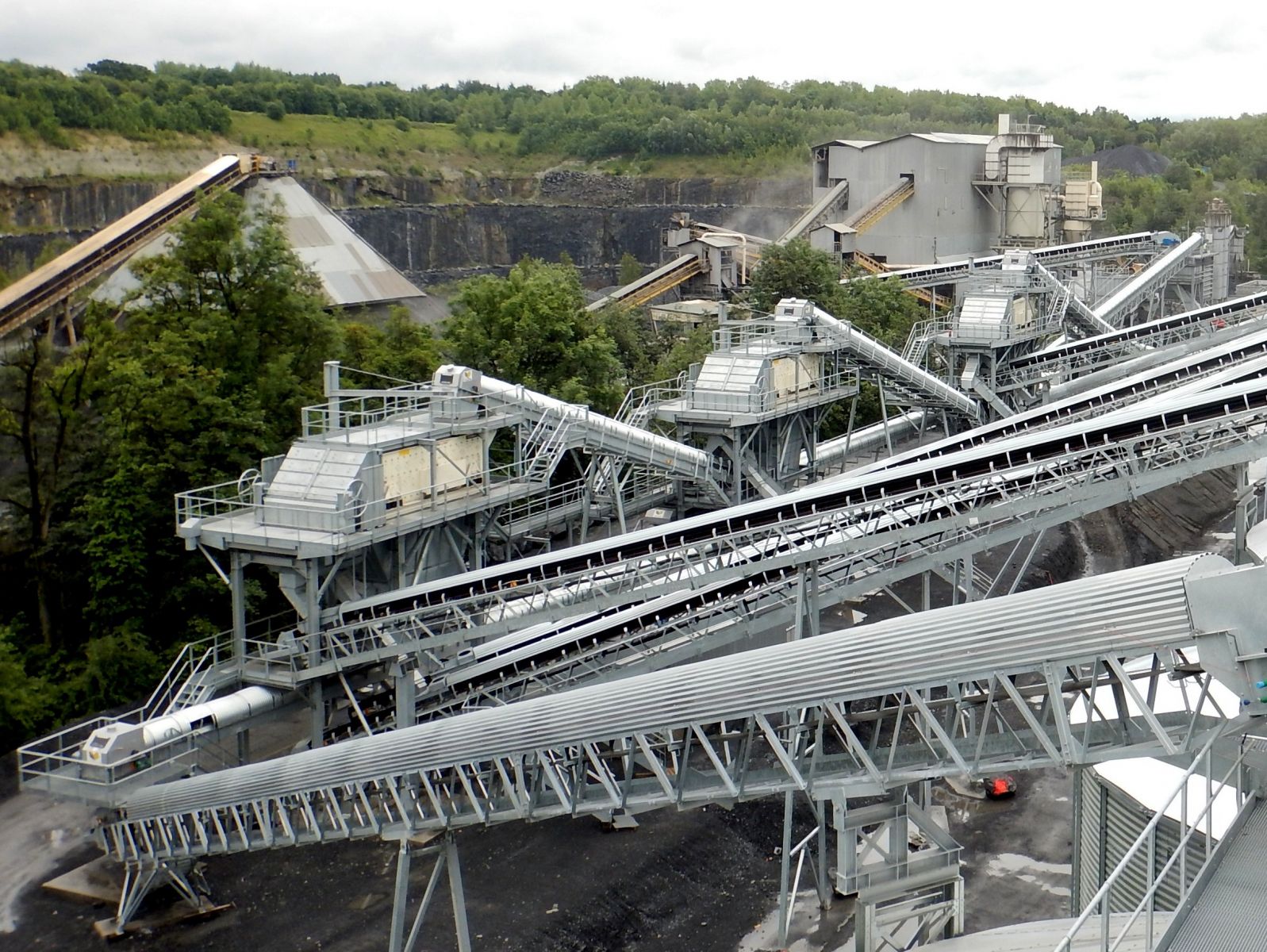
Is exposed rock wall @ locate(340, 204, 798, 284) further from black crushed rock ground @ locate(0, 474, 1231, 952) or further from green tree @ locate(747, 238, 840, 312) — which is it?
black crushed rock ground @ locate(0, 474, 1231, 952)

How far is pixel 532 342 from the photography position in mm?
40438

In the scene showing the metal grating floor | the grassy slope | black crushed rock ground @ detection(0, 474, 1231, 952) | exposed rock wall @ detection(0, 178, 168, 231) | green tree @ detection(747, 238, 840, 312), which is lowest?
black crushed rock ground @ detection(0, 474, 1231, 952)

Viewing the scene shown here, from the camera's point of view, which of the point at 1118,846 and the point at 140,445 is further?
the point at 140,445

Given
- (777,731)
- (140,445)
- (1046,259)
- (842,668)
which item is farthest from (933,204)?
(842,668)

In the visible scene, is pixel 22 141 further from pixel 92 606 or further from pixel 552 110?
pixel 552 110

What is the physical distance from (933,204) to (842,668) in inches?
2282

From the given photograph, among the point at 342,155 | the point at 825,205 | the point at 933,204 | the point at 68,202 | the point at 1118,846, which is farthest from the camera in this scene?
the point at 342,155

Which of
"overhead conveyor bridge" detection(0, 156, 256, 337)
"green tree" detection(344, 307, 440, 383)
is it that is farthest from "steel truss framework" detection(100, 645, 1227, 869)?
"overhead conveyor bridge" detection(0, 156, 256, 337)

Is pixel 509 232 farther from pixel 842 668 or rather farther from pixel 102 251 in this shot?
pixel 842 668

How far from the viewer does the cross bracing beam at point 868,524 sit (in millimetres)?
21688

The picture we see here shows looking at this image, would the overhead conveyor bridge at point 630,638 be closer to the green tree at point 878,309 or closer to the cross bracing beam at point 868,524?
the cross bracing beam at point 868,524

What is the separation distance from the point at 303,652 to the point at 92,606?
1027cm

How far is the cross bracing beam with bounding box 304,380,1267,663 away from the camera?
854 inches

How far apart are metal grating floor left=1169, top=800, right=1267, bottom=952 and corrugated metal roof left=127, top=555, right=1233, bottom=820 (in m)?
1.89
